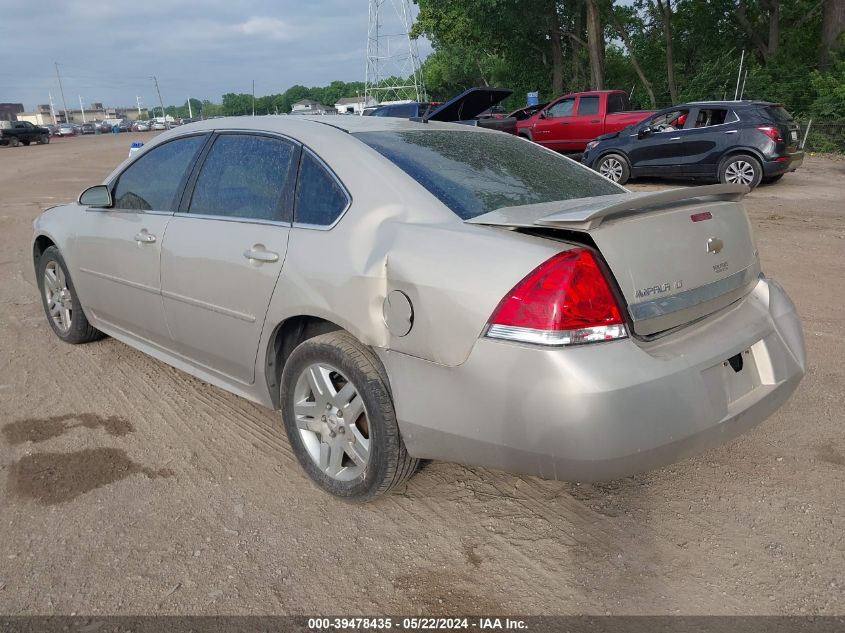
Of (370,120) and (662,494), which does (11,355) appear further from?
(662,494)

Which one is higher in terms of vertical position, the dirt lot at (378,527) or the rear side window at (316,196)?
the rear side window at (316,196)

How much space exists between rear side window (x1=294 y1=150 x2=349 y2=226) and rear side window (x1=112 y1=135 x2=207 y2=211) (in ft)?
3.16

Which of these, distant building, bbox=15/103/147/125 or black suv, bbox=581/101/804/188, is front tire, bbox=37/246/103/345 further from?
distant building, bbox=15/103/147/125

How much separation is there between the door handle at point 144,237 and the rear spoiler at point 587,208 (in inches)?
78.6

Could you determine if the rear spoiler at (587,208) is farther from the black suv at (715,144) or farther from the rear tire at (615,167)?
the rear tire at (615,167)

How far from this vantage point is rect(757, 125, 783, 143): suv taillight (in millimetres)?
11383

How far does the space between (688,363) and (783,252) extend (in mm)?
6035

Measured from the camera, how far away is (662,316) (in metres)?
2.35

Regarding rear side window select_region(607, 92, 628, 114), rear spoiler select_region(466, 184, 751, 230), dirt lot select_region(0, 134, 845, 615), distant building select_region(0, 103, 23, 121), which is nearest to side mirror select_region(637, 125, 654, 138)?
rear side window select_region(607, 92, 628, 114)

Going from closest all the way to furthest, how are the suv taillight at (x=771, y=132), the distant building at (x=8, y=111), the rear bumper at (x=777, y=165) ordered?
the suv taillight at (x=771, y=132) < the rear bumper at (x=777, y=165) < the distant building at (x=8, y=111)

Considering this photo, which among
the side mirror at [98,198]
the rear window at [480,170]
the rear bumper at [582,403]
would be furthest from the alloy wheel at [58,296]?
the rear bumper at [582,403]

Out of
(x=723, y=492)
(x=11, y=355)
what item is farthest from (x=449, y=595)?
(x=11, y=355)

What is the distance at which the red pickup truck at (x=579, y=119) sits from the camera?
16.1 metres

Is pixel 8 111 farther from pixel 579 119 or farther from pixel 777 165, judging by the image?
pixel 777 165
